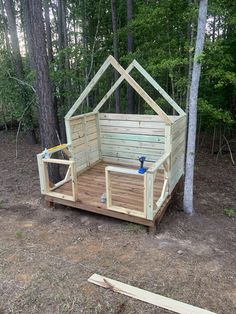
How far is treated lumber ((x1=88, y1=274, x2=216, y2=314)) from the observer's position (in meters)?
2.32

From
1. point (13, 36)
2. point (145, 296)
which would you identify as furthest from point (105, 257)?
point (13, 36)

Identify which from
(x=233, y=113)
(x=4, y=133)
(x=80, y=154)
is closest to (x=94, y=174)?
(x=80, y=154)

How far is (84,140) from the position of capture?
5.30 meters

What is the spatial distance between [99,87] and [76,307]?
826cm

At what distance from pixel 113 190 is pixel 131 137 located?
146 centimetres

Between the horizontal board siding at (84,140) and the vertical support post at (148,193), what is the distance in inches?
78.6

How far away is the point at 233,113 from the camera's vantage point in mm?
7770

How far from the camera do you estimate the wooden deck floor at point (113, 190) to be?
3982mm

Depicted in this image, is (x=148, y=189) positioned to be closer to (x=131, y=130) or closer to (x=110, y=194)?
(x=110, y=194)

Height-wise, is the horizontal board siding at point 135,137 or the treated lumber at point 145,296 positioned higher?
the horizontal board siding at point 135,137

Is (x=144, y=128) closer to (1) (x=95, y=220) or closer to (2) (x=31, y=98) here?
(1) (x=95, y=220)

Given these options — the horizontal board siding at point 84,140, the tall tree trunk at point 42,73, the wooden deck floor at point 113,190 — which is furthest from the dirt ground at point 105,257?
the tall tree trunk at point 42,73

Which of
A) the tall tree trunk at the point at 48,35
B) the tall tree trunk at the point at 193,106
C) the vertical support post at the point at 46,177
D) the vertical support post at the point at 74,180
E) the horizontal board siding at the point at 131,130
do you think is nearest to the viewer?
the tall tree trunk at the point at 193,106

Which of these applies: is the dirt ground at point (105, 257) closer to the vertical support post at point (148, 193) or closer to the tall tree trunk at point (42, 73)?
the vertical support post at point (148, 193)
